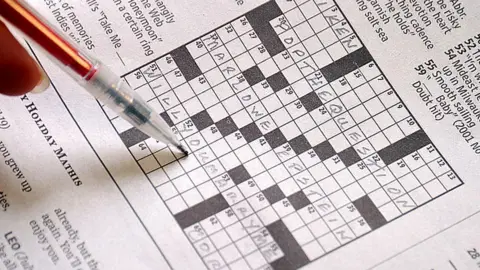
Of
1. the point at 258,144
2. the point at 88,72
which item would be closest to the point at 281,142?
the point at 258,144

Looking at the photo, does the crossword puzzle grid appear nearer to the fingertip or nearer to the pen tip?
the pen tip

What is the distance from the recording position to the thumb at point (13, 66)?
662mm

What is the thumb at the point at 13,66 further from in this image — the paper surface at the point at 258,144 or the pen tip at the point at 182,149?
the pen tip at the point at 182,149

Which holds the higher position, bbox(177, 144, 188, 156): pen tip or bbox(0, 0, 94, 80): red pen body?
bbox(0, 0, 94, 80): red pen body

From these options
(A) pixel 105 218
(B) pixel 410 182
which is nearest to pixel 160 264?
(A) pixel 105 218

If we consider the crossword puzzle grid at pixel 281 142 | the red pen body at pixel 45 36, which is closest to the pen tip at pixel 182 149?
the crossword puzzle grid at pixel 281 142

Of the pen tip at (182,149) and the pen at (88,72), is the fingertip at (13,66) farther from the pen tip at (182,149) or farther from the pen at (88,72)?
the pen tip at (182,149)

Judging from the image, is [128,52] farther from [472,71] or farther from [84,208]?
[472,71]

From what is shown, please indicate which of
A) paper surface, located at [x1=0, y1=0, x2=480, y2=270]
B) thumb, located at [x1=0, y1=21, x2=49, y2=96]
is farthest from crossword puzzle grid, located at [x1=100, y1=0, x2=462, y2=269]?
thumb, located at [x1=0, y1=21, x2=49, y2=96]

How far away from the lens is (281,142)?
0.68 meters

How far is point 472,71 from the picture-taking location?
70cm

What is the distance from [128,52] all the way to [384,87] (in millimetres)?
307

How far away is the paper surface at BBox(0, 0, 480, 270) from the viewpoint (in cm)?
65

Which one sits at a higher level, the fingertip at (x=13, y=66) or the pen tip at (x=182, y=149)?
the fingertip at (x=13, y=66)
